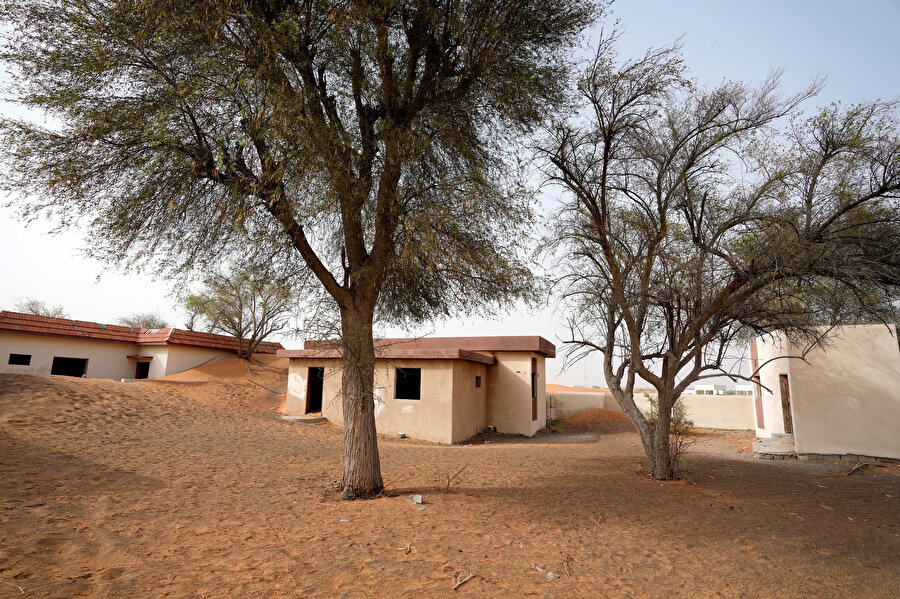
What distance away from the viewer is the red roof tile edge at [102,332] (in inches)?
756

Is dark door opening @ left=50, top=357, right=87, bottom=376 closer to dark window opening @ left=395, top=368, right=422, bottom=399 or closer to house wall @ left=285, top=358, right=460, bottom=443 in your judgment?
house wall @ left=285, top=358, right=460, bottom=443

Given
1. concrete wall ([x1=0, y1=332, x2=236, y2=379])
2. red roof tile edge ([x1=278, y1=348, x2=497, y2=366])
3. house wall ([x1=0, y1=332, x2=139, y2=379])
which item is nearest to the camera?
red roof tile edge ([x1=278, y1=348, x2=497, y2=366])

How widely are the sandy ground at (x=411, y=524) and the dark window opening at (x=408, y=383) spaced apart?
189 inches

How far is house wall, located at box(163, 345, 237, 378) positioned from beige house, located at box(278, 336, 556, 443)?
755cm

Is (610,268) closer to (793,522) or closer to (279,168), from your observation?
(793,522)

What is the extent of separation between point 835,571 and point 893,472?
30.2 ft

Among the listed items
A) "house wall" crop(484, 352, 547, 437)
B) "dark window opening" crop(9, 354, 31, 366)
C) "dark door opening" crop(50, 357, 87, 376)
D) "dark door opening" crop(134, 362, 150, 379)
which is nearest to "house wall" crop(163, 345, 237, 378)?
"dark door opening" crop(134, 362, 150, 379)

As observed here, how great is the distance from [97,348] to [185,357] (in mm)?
3773

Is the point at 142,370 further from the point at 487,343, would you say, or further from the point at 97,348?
the point at 487,343

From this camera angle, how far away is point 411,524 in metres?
5.75

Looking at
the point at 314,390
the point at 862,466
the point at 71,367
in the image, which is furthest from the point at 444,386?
the point at 71,367

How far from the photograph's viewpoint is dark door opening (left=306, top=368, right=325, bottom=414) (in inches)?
685

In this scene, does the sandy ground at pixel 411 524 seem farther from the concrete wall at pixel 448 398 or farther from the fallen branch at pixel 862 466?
the concrete wall at pixel 448 398

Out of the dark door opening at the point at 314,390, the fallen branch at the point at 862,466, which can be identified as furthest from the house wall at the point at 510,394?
the fallen branch at the point at 862,466
